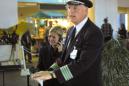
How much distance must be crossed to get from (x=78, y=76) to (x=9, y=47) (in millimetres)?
6716

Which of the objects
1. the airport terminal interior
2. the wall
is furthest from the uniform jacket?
the wall

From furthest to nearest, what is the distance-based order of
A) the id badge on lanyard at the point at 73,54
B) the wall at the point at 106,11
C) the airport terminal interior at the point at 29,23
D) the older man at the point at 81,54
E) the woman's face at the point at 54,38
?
the wall at the point at 106,11, the airport terminal interior at the point at 29,23, the woman's face at the point at 54,38, the id badge on lanyard at the point at 73,54, the older man at the point at 81,54

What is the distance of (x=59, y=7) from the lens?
15.6 meters

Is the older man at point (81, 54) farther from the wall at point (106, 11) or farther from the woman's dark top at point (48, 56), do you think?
the wall at point (106, 11)

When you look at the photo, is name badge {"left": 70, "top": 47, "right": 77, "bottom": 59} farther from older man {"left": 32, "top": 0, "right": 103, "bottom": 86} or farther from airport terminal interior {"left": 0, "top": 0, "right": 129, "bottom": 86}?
airport terminal interior {"left": 0, "top": 0, "right": 129, "bottom": 86}

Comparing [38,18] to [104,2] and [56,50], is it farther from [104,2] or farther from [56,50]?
[56,50]

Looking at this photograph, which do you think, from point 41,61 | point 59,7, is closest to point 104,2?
point 59,7

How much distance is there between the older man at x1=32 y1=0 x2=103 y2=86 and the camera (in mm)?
2188

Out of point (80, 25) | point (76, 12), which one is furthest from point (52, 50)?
point (76, 12)

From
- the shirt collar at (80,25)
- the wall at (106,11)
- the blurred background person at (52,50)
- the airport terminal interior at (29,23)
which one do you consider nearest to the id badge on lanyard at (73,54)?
the shirt collar at (80,25)

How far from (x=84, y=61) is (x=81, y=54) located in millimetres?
56

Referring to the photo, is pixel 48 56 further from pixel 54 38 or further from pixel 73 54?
pixel 73 54

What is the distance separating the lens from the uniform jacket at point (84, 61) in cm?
219

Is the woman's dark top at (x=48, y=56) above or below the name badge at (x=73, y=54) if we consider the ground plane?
below
